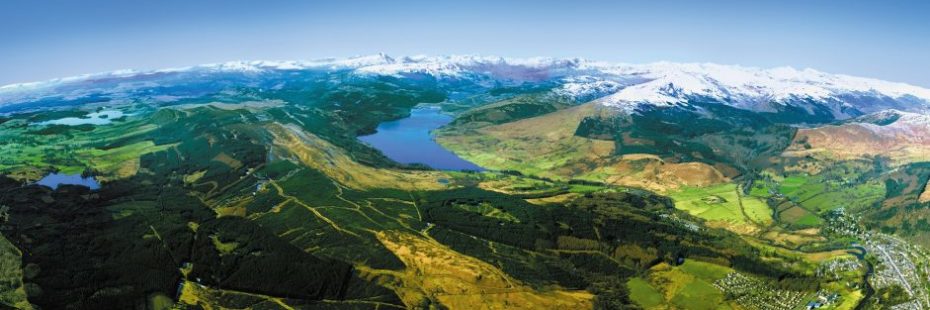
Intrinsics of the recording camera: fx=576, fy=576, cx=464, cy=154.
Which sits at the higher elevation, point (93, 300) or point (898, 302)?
point (93, 300)

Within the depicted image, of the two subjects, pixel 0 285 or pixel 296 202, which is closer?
pixel 0 285

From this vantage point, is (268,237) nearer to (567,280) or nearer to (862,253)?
(567,280)

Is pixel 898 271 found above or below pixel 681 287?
below

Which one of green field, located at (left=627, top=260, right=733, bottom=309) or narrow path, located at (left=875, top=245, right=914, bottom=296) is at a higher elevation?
green field, located at (left=627, top=260, right=733, bottom=309)

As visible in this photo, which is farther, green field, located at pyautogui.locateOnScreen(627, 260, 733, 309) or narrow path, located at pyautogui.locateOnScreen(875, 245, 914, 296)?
narrow path, located at pyautogui.locateOnScreen(875, 245, 914, 296)

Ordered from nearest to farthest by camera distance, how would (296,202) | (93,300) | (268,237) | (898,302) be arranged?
(93,300) → (898,302) → (268,237) → (296,202)

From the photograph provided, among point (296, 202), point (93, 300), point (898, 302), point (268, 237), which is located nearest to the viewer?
point (93, 300)

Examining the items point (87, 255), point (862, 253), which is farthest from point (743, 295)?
point (87, 255)

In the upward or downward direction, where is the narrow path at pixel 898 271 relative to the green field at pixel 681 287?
downward

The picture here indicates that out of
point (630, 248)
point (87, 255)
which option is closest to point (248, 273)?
point (87, 255)

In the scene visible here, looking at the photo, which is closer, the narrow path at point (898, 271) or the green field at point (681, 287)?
the green field at point (681, 287)

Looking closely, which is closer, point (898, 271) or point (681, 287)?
point (681, 287)
